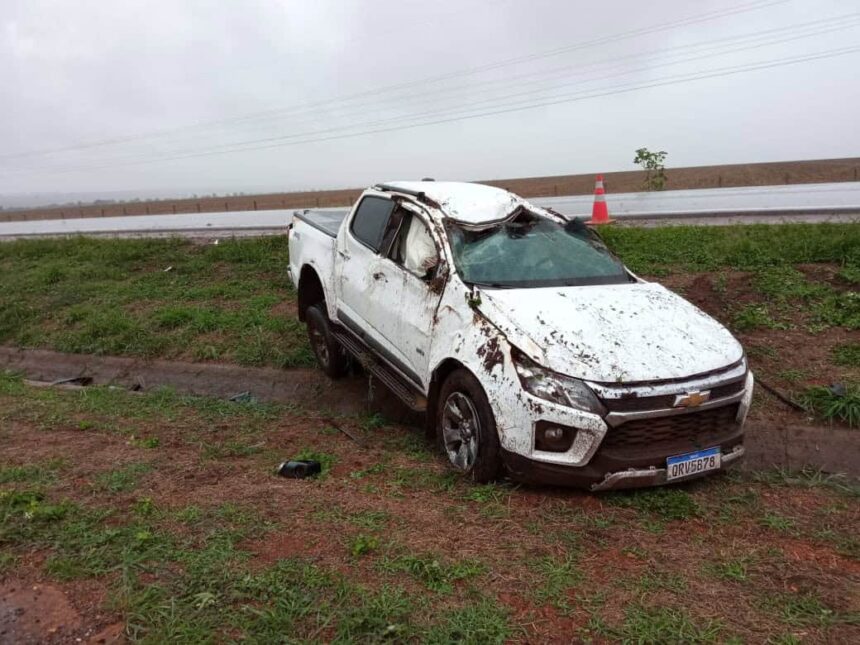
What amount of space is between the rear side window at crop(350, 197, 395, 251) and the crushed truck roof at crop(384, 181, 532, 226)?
0.25 metres

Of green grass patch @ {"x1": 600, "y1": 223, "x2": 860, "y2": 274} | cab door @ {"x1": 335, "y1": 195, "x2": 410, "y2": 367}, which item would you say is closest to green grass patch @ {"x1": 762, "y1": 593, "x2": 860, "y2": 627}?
cab door @ {"x1": 335, "y1": 195, "x2": 410, "y2": 367}

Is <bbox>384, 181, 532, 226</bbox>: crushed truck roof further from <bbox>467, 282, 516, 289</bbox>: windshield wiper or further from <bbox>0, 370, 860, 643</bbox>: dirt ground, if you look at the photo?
<bbox>0, 370, 860, 643</bbox>: dirt ground

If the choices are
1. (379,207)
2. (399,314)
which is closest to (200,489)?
(399,314)

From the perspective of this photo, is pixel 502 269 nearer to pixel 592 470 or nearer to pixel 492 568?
pixel 592 470

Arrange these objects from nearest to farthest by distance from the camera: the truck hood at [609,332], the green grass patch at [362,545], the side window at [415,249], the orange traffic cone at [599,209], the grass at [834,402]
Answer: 1. the green grass patch at [362,545]
2. the truck hood at [609,332]
3. the side window at [415,249]
4. the grass at [834,402]
5. the orange traffic cone at [599,209]

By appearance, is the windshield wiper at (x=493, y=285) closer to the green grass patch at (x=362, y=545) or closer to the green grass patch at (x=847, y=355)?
the green grass patch at (x=362, y=545)

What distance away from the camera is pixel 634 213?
12.9 metres

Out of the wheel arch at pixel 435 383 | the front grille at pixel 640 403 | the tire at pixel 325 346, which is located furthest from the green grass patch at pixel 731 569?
the tire at pixel 325 346

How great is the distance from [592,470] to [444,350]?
1195mm

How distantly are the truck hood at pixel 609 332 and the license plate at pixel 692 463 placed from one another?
48cm

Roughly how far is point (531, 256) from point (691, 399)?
1.59 m

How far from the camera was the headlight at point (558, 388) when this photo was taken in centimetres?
345

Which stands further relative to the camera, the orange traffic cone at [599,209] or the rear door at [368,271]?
the orange traffic cone at [599,209]

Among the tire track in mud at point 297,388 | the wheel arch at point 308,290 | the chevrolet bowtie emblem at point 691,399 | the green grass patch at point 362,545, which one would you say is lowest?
the tire track in mud at point 297,388
